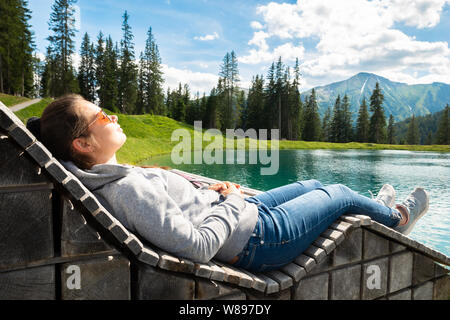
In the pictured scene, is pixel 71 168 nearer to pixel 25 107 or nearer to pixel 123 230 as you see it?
pixel 123 230

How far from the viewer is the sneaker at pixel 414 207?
107 inches

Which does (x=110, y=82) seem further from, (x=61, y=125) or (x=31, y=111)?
(x=61, y=125)

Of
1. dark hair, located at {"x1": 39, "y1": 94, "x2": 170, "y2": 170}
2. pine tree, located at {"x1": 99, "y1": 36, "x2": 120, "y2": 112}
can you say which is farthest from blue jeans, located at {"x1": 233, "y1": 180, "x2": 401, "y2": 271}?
pine tree, located at {"x1": 99, "y1": 36, "x2": 120, "y2": 112}

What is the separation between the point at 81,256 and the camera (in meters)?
1.39

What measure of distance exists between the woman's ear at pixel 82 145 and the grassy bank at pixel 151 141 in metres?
18.1

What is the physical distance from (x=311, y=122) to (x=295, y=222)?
54118 mm

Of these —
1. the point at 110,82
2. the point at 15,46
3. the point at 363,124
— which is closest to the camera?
the point at 15,46

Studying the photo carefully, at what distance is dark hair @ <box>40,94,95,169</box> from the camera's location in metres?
1.59

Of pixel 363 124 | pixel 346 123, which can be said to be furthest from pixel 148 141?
pixel 346 123

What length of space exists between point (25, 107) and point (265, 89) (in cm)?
3622

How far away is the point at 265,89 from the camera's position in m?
50.7

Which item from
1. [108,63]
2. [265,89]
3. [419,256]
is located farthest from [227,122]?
[419,256]

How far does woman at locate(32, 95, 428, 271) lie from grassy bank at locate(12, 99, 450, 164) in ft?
59.4

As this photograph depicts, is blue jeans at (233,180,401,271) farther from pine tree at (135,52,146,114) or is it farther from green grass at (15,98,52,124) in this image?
pine tree at (135,52,146,114)
